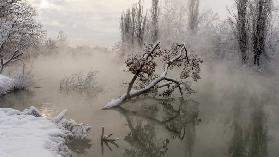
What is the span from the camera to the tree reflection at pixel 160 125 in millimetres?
17406

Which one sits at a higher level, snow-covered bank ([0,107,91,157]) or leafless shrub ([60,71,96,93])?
leafless shrub ([60,71,96,93])

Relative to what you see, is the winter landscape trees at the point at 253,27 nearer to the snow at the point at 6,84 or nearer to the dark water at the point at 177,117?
the dark water at the point at 177,117

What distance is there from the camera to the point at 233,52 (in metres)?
45.4

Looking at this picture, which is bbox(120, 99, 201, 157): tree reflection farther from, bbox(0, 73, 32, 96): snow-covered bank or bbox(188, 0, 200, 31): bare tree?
bbox(188, 0, 200, 31): bare tree

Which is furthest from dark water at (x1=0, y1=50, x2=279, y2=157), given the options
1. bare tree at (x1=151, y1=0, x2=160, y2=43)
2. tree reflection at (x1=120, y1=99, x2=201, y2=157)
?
bare tree at (x1=151, y1=0, x2=160, y2=43)

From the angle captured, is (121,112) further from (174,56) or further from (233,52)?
(233,52)

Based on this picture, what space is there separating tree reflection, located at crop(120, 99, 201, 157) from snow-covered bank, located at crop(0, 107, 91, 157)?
2.36 m

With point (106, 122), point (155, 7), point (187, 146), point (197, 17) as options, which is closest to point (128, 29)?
point (155, 7)

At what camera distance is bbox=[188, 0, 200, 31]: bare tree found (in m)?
47.8

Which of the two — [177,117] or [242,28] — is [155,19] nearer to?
[242,28]

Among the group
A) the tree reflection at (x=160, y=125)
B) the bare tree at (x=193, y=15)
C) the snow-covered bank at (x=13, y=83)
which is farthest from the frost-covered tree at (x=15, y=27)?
the bare tree at (x=193, y=15)

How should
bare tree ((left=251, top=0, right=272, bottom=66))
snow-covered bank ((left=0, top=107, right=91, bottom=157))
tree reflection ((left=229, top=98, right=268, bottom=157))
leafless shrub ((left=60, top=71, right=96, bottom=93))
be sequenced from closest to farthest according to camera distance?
1. snow-covered bank ((left=0, top=107, right=91, bottom=157))
2. tree reflection ((left=229, top=98, right=268, bottom=157))
3. leafless shrub ((left=60, top=71, right=96, bottom=93))
4. bare tree ((left=251, top=0, right=272, bottom=66))

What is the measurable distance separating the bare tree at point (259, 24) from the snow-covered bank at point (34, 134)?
92.8 ft

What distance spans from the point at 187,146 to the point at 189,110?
8.04 meters
